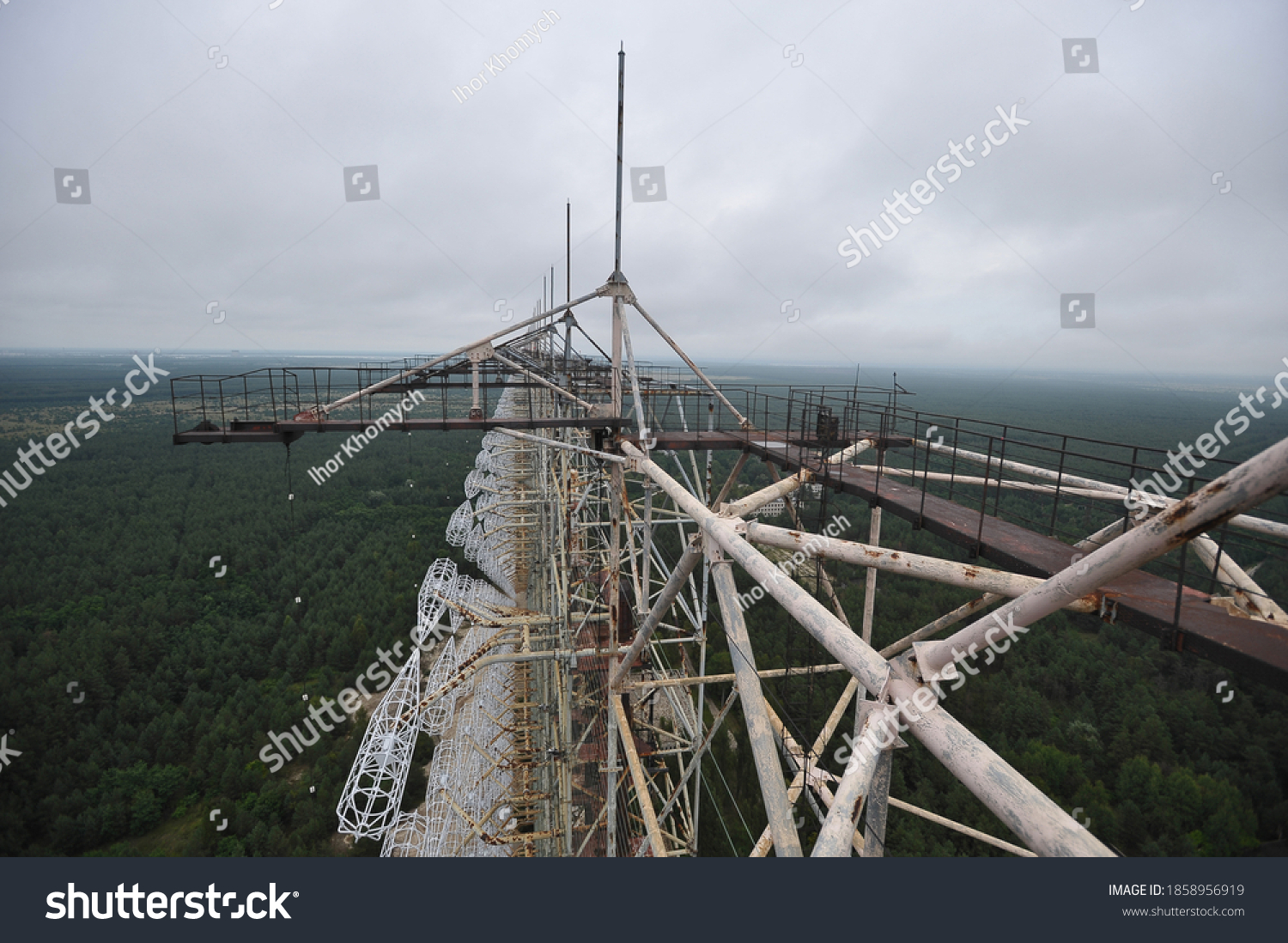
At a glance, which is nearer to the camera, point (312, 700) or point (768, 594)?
point (768, 594)

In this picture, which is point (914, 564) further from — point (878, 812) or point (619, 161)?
point (619, 161)

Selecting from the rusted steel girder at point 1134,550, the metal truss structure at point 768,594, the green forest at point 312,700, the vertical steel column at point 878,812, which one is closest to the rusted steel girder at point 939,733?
the metal truss structure at point 768,594

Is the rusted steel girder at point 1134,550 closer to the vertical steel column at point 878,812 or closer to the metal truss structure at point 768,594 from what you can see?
the metal truss structure at point 768,594

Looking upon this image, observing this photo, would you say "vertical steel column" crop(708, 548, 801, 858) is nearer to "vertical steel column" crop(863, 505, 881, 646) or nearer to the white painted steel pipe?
the white painted steel pipe

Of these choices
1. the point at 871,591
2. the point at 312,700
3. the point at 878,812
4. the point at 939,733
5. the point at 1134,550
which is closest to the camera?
the point at 1134,550

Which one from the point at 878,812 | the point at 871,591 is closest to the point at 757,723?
the point at 878,812

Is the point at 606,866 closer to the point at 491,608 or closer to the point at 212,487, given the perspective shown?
the point at 491,608
